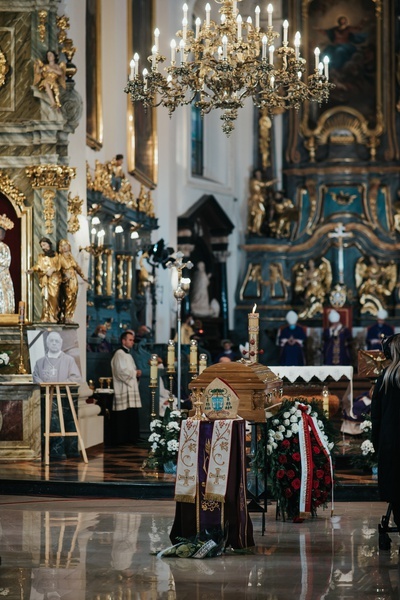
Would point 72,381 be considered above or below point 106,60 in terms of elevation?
below

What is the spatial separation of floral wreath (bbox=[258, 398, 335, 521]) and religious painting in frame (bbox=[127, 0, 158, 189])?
12368mm

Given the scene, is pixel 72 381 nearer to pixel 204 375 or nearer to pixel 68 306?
pixel 68 306

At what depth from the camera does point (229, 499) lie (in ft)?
29.2

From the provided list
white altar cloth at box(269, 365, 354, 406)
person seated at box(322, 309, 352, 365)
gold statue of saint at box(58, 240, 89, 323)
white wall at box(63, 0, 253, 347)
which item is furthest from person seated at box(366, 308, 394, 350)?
gold statue of saint at box(58, 240, 89, 323)

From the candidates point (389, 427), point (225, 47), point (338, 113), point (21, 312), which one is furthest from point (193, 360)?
point (338, 113)

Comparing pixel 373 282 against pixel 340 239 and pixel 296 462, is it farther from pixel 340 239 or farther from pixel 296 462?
pixel 296 462

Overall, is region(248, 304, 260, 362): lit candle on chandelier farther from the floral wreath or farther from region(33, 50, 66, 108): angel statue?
region(33, 50, 66, 108): angel statue

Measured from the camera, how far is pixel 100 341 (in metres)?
19.2

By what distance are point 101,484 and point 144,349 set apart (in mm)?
8039

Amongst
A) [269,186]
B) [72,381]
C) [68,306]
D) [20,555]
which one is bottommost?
[20,555]

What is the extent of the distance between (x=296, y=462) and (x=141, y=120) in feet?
46.9

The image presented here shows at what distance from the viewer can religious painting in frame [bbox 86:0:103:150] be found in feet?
64.5

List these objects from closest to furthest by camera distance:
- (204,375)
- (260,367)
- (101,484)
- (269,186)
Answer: (204,375) < (260,367) < (101,484) < (269,186)

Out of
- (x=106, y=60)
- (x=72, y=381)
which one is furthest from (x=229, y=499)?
(x=106, y=60)
